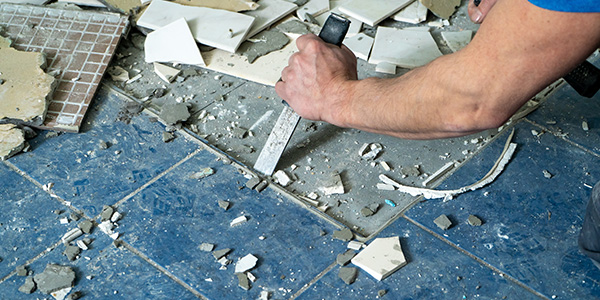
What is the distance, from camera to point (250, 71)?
8.89 feet

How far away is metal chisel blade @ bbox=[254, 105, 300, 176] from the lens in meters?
2.20

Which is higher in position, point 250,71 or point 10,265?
point 250,71


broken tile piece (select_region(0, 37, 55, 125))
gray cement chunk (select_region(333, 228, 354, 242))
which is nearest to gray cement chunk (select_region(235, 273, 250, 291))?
gray cement chunk (select_region(333, 228, 354, 242))

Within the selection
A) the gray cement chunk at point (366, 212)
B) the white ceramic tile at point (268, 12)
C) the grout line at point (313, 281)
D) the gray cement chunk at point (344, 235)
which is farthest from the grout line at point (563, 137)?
the white ceramic tile at point (268, 12)

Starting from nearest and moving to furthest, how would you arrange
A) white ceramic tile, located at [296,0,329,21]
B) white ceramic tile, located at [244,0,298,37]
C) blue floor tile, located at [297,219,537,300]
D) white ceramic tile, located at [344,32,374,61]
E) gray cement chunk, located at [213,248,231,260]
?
1. blue floor tile, located at [297,219,537,300]
2. gray cement chunk, located at [213,248,231,260]
3. white ceramic tile, located at [344,32,374,61]
4. white ceramic tile, located at [244,0,298,37]
5. white ceramic tile, located at [296,0,329,21]

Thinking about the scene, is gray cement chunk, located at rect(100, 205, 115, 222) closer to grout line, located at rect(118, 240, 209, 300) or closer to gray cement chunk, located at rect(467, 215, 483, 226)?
grout line, located at rect(118, 240, 209, 300)

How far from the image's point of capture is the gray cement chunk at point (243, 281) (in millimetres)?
1793

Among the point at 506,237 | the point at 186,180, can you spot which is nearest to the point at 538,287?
the point at 506,237

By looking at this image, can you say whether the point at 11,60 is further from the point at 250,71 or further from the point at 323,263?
the point at 323,263

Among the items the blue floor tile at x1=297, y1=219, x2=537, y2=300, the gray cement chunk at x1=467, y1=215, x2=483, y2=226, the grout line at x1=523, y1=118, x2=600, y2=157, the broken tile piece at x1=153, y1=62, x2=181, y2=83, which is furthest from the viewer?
the broken tile piece at x1=153, y1=62, x2=181, y2=83

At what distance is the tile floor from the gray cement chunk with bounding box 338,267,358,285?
21 mm

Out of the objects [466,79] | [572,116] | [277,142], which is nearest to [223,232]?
[277,142]

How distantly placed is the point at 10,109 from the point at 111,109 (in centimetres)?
41

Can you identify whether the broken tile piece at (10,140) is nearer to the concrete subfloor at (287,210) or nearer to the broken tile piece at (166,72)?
the concrete subfloor at (287,210)
